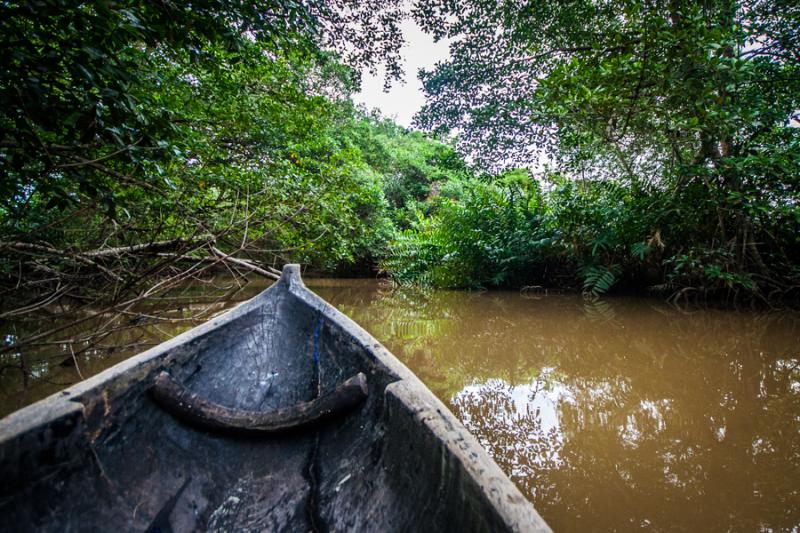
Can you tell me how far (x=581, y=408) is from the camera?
1.64 m

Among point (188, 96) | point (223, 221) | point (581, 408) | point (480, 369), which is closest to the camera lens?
point (581, 408)

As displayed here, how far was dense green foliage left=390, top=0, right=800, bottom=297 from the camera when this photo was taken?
322cm

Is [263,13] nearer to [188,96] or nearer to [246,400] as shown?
[188,96]

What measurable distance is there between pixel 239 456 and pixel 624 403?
1633mm

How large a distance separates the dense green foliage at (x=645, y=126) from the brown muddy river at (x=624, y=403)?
986mm

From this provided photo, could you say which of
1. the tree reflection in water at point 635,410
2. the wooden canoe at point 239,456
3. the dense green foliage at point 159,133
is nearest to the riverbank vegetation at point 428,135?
the dense green foliage at point 159,133

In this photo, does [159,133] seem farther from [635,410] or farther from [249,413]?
[635,410]

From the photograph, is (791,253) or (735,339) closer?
(735,339)

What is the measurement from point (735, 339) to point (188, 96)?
459 centimetres

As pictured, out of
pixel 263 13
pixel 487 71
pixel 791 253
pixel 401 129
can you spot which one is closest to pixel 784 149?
pixel 791 253

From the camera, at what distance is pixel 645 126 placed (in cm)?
412

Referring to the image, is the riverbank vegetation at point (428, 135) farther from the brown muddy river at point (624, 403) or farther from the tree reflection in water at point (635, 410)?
the tree reflection in water at point (635, 410)

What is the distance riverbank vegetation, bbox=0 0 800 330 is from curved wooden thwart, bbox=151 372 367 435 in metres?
0.75

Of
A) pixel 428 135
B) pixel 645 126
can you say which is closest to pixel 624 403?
pixel 645 126
